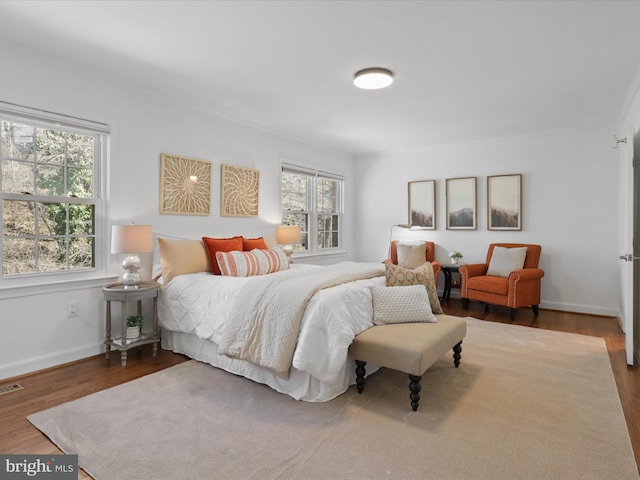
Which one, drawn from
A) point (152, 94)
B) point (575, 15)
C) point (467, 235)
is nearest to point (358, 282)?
point (575, 15)

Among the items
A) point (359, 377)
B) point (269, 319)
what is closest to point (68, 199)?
point (269, 319)

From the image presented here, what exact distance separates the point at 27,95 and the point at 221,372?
8.71 feet

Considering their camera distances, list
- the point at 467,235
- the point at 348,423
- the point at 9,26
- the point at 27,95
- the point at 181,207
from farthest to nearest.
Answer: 1. the point at 467,235
2. the point at 181,207
3. the point at 27,95
4. the point at 9,26
5. the point at 348,423

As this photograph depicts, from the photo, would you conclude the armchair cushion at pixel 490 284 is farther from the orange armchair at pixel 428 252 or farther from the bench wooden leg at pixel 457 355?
the bench wooden leg at pixel 457 355

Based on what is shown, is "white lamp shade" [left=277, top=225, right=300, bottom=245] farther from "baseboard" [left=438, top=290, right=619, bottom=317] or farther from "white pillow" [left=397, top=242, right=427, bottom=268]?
"baseboard" [left=438, top=290, right=619, bottom=317]

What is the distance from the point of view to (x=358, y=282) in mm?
3084

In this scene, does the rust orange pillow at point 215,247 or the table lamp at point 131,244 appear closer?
the table lamp at point 131,244

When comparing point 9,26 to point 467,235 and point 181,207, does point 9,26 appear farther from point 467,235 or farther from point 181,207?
point 467,235

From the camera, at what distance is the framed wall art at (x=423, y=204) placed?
6215mm

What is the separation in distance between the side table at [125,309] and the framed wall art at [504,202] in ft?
15.6

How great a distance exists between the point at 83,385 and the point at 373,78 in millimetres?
3371

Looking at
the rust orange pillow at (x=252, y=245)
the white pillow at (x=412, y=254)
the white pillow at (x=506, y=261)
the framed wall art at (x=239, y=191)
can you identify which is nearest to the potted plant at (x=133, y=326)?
the rust orange pillow at (x=252, y=245)

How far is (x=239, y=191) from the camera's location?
4.71 metres

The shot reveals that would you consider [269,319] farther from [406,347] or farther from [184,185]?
[184,185]
